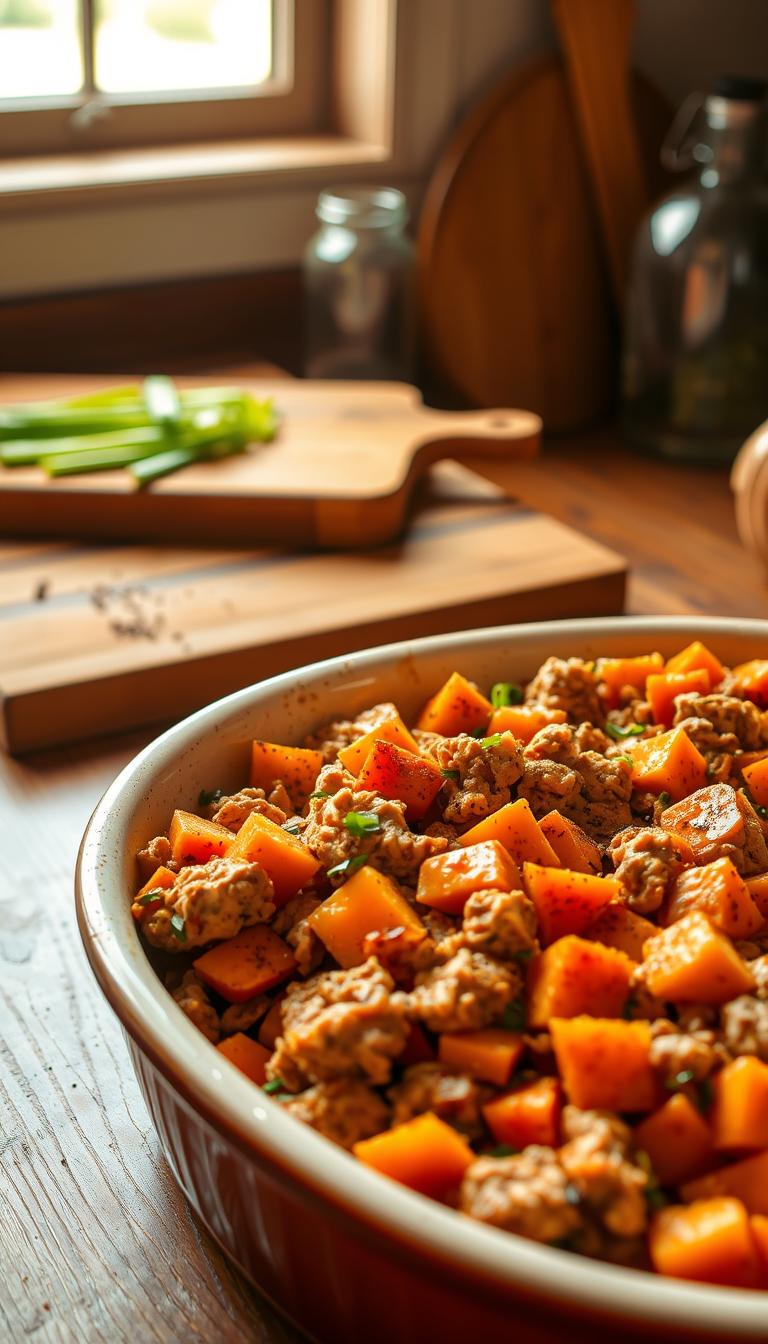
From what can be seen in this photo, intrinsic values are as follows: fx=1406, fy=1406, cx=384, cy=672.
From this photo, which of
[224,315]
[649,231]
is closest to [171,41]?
[224,315]

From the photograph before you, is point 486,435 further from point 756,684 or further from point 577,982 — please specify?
point 577,982

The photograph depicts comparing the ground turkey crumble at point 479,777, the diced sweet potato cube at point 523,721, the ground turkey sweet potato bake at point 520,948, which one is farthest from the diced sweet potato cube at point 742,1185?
the diced sweet potato cube at point 523,721

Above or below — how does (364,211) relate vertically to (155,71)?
below

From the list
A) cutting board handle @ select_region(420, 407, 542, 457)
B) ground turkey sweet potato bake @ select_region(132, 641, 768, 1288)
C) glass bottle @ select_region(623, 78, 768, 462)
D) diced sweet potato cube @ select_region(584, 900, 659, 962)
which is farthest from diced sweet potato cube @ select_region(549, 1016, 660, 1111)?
glass bottle @ select_region(623, 78, 768, 462)

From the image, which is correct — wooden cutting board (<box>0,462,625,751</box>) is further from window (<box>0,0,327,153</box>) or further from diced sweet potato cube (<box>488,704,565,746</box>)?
window (<box>0,0,327,153</box>)

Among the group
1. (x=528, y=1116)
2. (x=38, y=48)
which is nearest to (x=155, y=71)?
(x=38, y=48)

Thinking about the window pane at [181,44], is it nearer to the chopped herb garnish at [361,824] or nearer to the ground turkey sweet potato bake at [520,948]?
the ground turkey sweet potato bake at [520,948]
